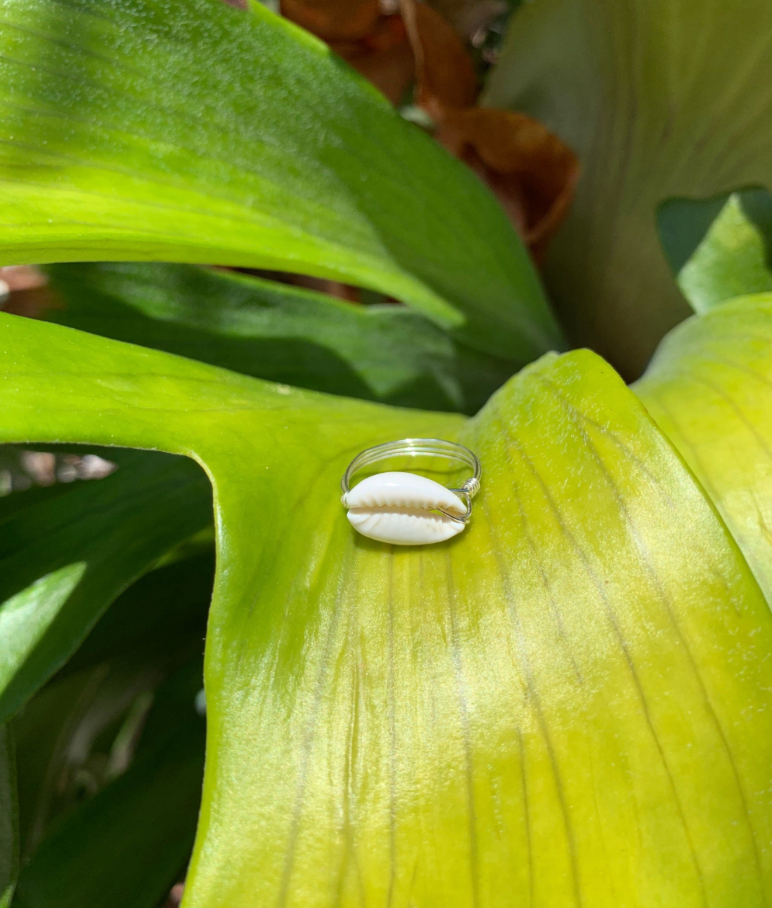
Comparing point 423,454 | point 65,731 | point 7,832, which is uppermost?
point 423,454

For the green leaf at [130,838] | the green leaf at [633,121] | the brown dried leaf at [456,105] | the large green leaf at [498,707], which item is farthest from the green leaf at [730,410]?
the green leaf at [130,838]

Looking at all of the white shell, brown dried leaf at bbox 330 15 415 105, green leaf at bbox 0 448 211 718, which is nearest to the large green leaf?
the white shell

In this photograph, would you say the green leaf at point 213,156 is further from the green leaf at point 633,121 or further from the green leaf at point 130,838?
the green leaf at point 130,838

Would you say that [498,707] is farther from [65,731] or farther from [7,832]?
[65,731]

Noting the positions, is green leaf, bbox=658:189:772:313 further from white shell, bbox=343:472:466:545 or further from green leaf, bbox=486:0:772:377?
white shell, bbox=343:472:466:545

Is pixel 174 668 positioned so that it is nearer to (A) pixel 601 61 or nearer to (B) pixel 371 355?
(B) pixel 371 355

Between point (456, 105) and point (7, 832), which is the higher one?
point (456, 105)

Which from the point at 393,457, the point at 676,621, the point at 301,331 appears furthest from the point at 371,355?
the point at 676,621

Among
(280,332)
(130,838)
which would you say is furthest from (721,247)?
(130,838)
